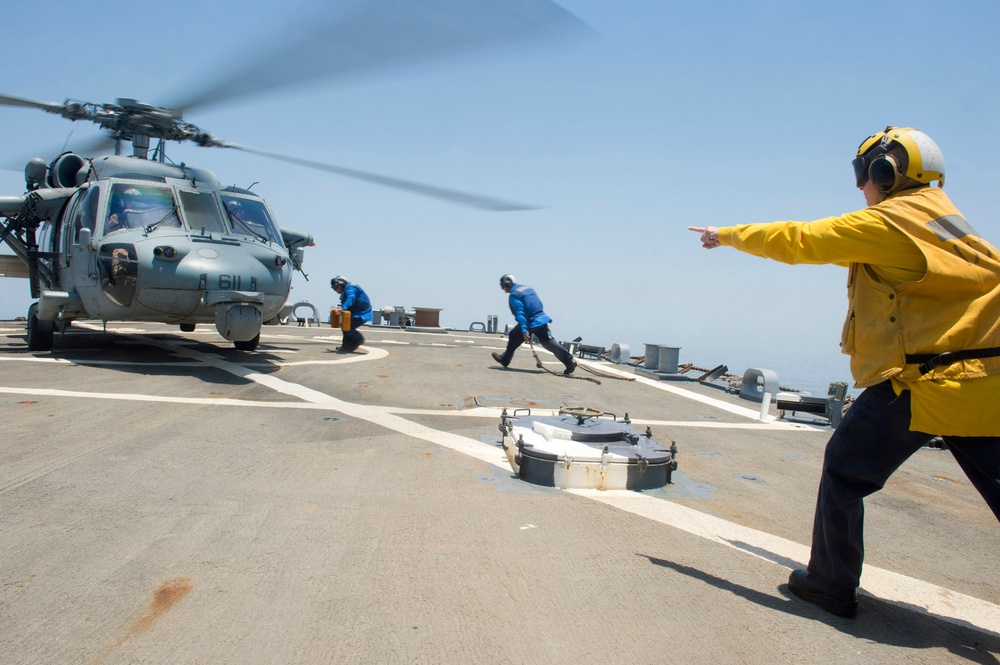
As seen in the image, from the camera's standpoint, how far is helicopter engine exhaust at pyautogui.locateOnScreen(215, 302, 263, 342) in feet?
30.5

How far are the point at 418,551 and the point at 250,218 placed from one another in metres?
8.87

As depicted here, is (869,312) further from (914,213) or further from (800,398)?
(800,398)

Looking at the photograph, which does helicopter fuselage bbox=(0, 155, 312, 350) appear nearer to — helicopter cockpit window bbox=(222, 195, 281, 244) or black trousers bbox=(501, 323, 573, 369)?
helicopter cockpit window bbox=(222, 195, 281, 244)

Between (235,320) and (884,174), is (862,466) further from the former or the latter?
(235,320)

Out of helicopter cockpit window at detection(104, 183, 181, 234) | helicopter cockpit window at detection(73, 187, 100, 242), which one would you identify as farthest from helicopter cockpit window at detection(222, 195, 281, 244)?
helicopter cockpit window at detection(73, 187, 100, 242)

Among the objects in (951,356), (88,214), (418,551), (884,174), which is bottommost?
(418,551)

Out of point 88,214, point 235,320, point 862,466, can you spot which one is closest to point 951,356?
point 862,466

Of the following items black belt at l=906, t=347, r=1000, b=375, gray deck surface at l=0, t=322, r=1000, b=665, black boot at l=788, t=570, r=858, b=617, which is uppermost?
black belt at l=906, t=347, r=1000, b=375

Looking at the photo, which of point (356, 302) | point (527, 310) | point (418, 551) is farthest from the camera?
point (356, 302)

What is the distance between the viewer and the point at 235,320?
9.30 m

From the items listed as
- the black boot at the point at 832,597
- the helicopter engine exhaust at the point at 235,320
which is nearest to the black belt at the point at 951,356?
the black boot at the point at 832,597

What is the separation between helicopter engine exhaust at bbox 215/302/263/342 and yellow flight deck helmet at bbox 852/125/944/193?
26.9 ft

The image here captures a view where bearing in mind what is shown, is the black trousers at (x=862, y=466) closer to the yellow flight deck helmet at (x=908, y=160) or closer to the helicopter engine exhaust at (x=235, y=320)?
the yellow flight deck helmet at (x=908, y=160)

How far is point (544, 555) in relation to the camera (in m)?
3.20
